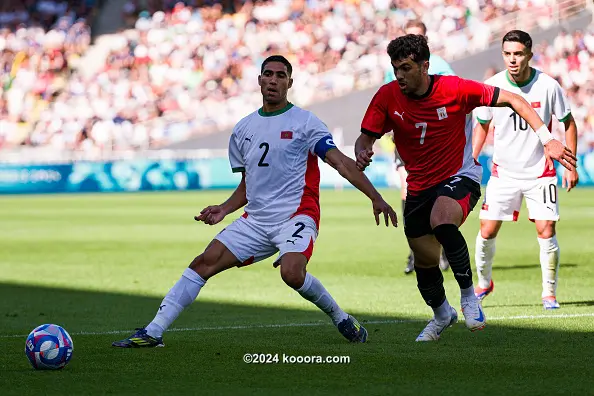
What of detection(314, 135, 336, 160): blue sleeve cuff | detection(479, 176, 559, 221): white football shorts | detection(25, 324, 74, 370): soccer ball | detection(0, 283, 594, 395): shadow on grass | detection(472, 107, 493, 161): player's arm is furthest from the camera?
detection(472, 107, 493, 161): player's arm

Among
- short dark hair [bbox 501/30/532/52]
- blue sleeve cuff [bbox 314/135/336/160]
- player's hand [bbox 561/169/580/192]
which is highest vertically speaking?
short dark hair [bbox 501/30/532/52]

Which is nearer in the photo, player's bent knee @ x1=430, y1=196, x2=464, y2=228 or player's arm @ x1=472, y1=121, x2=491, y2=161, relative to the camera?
player's bent knee @ x1=430, y1=196, x2=464, y2=228

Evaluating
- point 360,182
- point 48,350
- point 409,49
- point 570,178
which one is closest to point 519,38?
point 570,178

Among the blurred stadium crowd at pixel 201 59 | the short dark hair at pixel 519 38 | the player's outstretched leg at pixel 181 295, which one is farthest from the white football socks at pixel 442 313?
the blurred stadium crowd at pixel 201 59

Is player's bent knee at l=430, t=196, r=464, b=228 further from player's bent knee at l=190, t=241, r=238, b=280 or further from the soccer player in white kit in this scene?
player's bent knee at l=190, t=241, r=238, b=280

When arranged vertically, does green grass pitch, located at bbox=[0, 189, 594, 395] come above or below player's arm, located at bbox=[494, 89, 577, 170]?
below

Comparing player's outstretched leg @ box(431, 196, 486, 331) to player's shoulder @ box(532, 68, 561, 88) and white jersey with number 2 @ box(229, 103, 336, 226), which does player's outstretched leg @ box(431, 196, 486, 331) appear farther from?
player's shoulder @ box(532, 68, 561, 88)

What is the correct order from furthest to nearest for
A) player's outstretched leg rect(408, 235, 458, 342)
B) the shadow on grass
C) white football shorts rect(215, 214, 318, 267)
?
player's outstretched leg rect(408, 235, 458, 342) → white football shorts rect(215, 214, 318, 267) → the shadow on grass

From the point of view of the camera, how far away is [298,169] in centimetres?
799

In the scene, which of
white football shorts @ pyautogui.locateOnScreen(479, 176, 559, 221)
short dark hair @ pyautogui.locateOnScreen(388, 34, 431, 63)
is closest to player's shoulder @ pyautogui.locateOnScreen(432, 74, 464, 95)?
short dark hair @ pyautogui.locateOnScreen(388, 34, 431, 63)

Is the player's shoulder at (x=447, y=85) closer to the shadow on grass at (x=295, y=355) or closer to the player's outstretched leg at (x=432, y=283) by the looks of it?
the player's outstretched leg at (x=432, y=283)

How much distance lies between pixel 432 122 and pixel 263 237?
57.1 inches

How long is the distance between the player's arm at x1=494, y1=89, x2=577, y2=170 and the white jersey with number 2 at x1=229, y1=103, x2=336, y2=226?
126 centimetres

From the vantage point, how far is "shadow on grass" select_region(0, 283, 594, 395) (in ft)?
19.7
